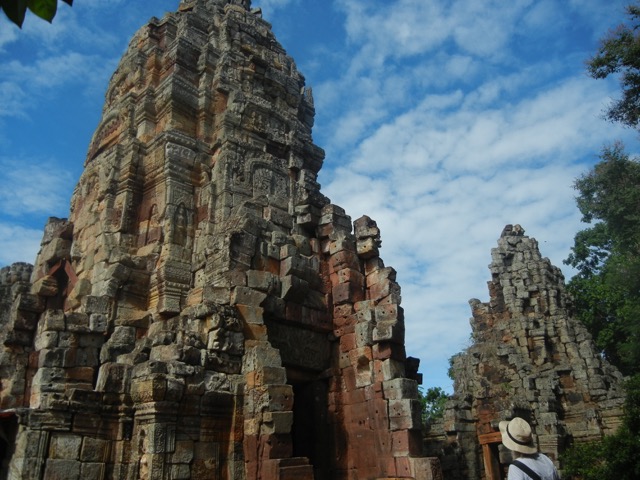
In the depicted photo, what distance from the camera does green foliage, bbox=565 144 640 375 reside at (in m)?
28.5

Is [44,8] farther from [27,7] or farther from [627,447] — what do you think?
[627,447]

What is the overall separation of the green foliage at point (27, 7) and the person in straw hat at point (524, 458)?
12.2ft

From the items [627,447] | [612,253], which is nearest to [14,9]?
[627,447]

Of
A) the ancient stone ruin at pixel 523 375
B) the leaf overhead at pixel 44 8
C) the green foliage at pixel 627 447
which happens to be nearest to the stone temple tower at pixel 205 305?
the green foliage at pixel 627 447

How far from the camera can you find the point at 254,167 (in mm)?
13289

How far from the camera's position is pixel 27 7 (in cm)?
185

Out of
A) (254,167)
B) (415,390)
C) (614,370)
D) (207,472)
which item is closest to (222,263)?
(207,472)

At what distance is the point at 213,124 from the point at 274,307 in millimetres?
6589

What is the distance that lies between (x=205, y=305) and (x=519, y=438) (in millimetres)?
5245

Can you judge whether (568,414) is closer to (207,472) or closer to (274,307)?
(274,307)

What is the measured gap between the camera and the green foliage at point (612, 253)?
28.5m

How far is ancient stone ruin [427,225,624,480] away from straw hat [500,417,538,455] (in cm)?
1087

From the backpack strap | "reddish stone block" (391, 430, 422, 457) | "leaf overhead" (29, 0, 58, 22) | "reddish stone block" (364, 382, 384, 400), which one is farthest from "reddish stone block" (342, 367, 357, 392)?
"leaf overhead" (29, 0, 58, 22)

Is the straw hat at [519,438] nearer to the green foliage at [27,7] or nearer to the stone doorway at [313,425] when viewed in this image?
the green foliage at [27,7]
